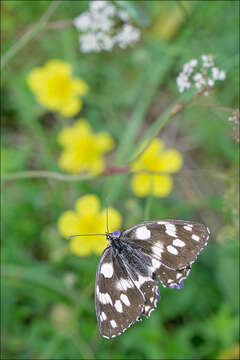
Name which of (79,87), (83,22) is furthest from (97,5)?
(79,87)

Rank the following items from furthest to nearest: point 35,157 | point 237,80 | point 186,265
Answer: point 35,157, point 237,80, point 186,265

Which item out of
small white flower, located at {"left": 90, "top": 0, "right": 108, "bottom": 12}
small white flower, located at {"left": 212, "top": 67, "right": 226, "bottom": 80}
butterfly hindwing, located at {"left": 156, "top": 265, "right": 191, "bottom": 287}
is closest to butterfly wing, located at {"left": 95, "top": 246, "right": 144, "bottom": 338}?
butterfly hindwing, located at {"left": 156, "top": 265, "right": 191, "bottom": 287}

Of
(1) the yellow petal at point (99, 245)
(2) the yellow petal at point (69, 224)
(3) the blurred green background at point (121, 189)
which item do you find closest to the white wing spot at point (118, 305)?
(3) the blurred green background at point (121, 189)

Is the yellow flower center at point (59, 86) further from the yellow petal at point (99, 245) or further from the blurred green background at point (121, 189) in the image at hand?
the yellow petal at point (99, 245)

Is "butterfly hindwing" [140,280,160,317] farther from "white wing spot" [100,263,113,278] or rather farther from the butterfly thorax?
"white wing spot" [100,263,113,278]

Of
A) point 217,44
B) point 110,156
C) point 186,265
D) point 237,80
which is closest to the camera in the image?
point 186,265

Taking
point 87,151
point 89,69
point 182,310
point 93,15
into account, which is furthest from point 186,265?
point 89,69

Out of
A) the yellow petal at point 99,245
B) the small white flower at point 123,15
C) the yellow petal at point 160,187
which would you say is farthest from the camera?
the yellow petal at point 160,187

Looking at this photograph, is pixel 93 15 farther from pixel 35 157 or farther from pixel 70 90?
pixel 35 157
